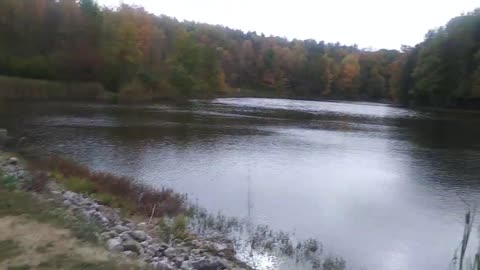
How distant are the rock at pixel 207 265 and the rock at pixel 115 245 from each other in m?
1.52

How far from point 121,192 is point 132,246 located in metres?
7.54

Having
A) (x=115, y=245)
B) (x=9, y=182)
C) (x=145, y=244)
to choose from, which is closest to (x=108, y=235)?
(x=145, y=244)

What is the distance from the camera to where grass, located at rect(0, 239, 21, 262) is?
6.75 meters

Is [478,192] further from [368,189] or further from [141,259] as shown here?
[141,259]

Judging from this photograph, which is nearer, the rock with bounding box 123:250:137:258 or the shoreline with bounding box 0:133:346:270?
the rock with bounding box 123:250:137:258

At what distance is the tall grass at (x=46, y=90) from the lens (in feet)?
176

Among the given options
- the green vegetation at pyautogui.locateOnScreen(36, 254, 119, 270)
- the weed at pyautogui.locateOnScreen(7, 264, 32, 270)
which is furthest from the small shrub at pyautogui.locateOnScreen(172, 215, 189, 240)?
the weed at pyautogui.locateOnScreen(7, 264, 32, 270)

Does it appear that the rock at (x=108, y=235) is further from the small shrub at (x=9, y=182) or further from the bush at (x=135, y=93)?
the bush at (x=135, y=93)

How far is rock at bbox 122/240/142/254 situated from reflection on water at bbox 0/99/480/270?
5.70 m

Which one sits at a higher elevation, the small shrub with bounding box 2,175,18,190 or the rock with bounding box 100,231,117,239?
the small shrub with bounding box 2,175,18,190

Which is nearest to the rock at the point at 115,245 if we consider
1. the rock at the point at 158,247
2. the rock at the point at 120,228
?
the rock at the point at 158,247

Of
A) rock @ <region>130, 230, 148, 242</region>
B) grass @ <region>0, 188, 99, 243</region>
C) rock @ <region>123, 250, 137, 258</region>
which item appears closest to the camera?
rock @ <region>123, 250, 137, 258</region>

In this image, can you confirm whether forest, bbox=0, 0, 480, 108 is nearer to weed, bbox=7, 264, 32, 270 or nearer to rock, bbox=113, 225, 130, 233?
rock, bbox=113, 225, 130, 233

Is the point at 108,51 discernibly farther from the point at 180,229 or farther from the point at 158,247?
the point at 158,247
